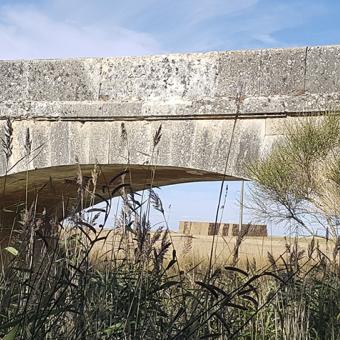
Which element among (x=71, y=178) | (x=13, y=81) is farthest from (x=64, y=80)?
(x=71, y=178)

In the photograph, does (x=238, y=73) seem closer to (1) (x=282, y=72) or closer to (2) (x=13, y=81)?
(1) (x=282, y=72)

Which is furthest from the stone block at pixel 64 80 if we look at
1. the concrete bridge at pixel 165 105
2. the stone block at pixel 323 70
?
the stone block at pixel 323 70

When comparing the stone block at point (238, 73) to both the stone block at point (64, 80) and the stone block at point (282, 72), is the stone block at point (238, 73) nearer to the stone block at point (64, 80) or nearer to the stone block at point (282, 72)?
the stone block at point (282, 72)

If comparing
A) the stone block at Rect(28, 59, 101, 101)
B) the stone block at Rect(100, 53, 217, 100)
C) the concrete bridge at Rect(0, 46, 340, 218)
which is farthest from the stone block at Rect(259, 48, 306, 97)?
the stone block at Rect(28, 59, 101, 101)

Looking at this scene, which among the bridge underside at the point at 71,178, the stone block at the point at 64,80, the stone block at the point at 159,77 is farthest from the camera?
the bridge underside at the point at 71,178

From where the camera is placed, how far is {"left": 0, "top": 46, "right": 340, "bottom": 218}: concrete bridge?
14.5ft

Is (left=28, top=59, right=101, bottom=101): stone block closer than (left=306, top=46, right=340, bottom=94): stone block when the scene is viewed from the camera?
No

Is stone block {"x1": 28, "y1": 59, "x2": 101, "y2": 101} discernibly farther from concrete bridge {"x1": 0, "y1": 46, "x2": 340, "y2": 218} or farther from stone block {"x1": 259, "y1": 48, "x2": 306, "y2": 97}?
stone block {"x1": 259, "y1": 48, "x2": 306, "y2": 97}

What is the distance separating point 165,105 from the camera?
4.75 meters

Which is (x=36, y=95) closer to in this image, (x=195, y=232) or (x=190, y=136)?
(x=190, y=136)

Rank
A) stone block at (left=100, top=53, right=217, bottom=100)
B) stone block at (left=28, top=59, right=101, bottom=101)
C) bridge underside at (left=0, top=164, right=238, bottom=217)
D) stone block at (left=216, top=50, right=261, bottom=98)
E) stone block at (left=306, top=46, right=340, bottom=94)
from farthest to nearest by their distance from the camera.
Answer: bridge underside at (left=0, top=164, right=238, bottom=217)
stone block at (left=28, top=59, right=101, bottom=101)
stone block at (left=100, top=53, right=217, bottom=100)
stone block at (left=216, top=50, right=261, bottom=98)
stone block at (left=306, top=46, right=340, bottom=94)

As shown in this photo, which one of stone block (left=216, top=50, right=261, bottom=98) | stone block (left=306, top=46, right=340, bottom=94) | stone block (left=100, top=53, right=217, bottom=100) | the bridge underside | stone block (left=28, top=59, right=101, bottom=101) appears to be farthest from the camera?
the bridge underside

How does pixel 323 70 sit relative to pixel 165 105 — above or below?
above

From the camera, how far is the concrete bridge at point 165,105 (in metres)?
4.43
